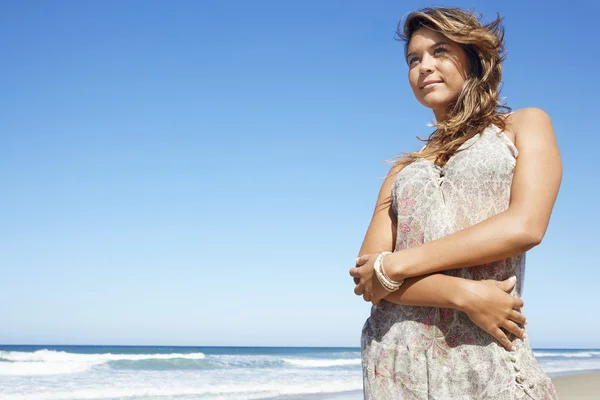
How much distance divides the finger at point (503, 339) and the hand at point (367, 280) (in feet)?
0.97

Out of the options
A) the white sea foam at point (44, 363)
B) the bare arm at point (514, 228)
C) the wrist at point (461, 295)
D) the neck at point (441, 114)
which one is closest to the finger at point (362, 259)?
the bare arm at point (514, 228)

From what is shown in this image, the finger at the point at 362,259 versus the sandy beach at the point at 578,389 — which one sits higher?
the finger at the point at 362,259

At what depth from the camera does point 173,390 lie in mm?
11852

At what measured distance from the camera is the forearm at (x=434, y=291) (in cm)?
159

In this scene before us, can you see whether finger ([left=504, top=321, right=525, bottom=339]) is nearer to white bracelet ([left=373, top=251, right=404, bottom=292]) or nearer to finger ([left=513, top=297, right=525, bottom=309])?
finger ([left=513, top=297, right=525, bottom=309])

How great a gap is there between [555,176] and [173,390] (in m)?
11.2

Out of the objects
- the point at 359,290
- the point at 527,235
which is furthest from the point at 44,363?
the point at 527,235

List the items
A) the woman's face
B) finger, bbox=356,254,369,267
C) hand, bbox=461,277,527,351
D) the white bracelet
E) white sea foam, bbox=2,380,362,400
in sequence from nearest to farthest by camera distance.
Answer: hand, bbox=461,277,527,351, the white bracelet, finger, bbox=356,254,369,267, the woman's face, white sea foam, bbox=2,380,362,400

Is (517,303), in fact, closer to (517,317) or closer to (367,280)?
(517,317)

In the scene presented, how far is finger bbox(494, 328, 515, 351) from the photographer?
1.57m

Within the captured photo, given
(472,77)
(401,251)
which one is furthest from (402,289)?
(472,77)

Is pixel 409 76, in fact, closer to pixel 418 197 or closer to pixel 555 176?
pixel 418 197

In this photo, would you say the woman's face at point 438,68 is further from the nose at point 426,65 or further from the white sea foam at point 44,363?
the white sea foam at point 44,363

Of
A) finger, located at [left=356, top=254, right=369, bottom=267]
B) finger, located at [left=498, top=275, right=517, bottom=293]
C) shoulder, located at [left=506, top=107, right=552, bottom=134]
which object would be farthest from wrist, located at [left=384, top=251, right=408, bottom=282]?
shoulder, located at [left=506, top=107, right=552, bottom=134]
